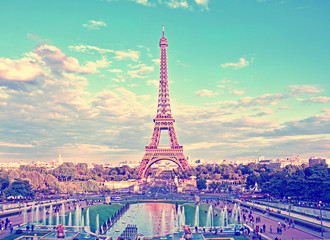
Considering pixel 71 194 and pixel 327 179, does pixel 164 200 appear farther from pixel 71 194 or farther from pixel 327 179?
pixel 327 179

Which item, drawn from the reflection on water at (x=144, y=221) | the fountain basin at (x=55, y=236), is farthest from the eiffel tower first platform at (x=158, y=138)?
the fountain basin at (x=55, y=236)

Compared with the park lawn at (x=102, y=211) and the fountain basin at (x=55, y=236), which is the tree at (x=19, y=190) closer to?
the park lawn at (x=102, y=211)

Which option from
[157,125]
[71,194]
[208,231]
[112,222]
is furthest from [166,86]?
[208,231]

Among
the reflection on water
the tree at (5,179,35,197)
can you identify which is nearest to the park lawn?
the reflection on water

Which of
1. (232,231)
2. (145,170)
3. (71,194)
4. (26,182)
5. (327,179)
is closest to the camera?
(232,231)

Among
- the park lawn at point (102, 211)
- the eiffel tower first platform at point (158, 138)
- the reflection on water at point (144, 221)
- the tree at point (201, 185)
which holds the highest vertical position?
the eiffel tower first platform at point (158, 138)

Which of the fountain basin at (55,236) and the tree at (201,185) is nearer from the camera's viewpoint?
the fountain basin at (55,236)

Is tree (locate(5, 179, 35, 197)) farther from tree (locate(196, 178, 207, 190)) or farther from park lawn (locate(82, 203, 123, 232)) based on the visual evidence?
tree (locate(196, 178, 207, 190))
